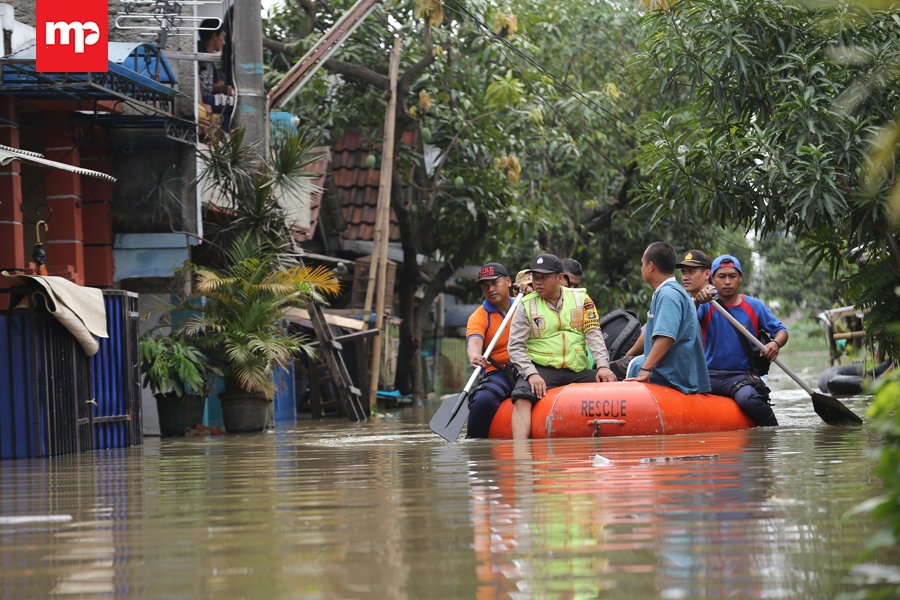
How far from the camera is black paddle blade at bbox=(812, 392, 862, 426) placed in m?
12.0

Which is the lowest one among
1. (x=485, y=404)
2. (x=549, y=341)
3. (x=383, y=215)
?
(x=485, y=404)

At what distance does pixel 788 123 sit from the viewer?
1124 cm

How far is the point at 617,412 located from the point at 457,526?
6067mm

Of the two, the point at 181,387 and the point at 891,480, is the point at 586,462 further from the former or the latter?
the point at 181,387

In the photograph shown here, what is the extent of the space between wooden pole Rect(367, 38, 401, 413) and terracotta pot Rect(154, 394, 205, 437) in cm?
472

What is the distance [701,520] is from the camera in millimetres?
4883

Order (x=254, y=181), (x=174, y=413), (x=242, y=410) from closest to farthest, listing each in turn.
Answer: (x=174, y=413)
(x=242, y=410)
(x=254, y=181)

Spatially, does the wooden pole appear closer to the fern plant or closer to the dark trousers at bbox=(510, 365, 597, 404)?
the fern plant

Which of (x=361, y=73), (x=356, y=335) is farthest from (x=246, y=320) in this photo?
(x=361, y=73)

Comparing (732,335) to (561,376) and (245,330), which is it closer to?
(561,376)

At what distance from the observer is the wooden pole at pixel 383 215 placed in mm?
19500

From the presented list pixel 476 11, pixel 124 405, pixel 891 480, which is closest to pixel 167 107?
pixel 124 405

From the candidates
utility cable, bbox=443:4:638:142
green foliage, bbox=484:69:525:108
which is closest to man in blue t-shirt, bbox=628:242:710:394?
utility cable, bbox=443:4:638:142

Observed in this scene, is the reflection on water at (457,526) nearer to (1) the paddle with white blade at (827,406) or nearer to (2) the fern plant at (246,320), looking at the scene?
(1) the paddle with white blade at (827,406)
